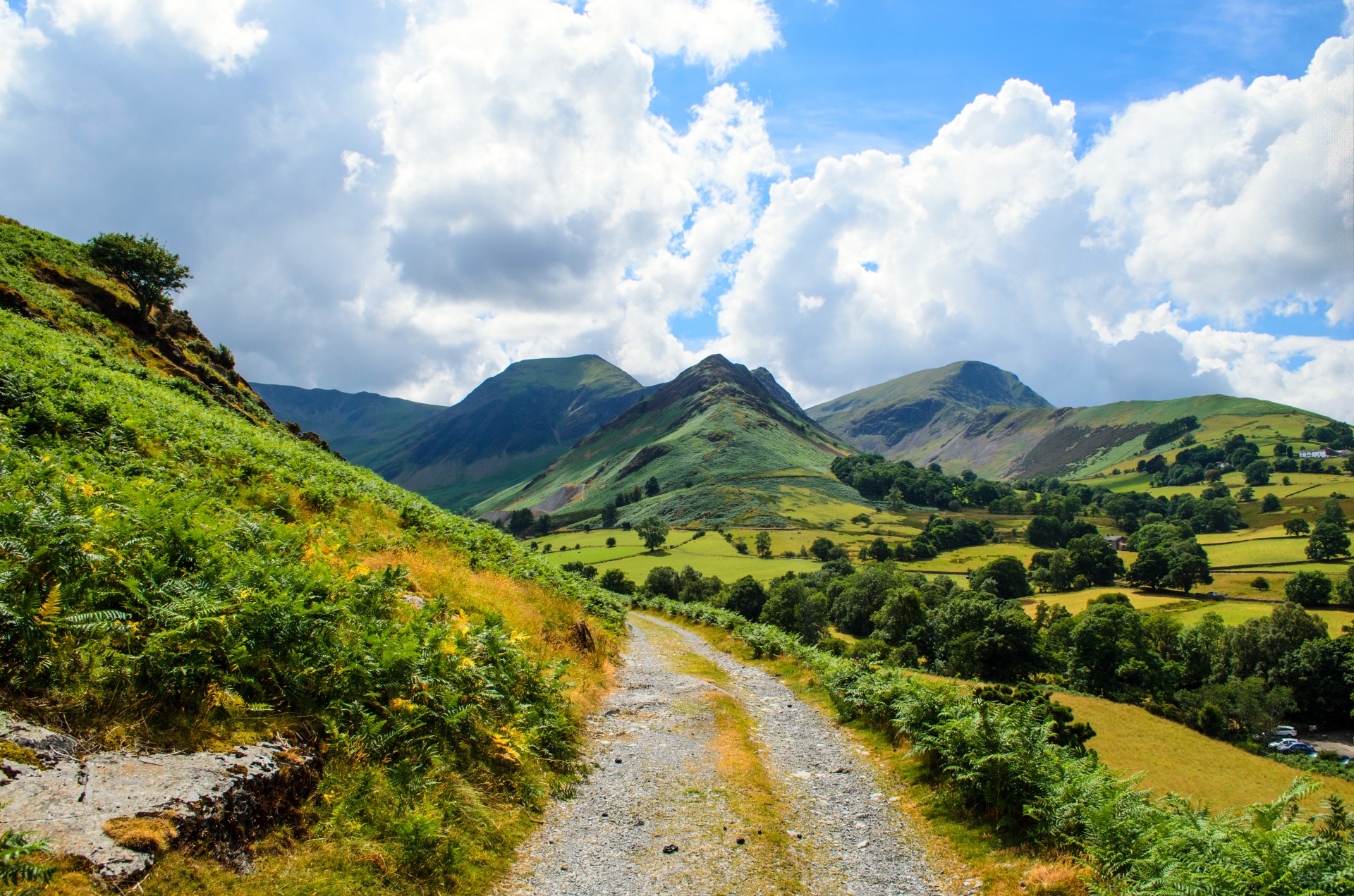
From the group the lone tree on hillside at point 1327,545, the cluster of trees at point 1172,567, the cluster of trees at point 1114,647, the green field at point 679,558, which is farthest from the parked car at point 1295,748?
the lone tree on hillside at point 1327,545

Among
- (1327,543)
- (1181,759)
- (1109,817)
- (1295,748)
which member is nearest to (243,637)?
(1109,817)

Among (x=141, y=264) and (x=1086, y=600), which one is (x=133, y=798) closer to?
(x=141, y=264)

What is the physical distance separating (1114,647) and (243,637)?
325 feet

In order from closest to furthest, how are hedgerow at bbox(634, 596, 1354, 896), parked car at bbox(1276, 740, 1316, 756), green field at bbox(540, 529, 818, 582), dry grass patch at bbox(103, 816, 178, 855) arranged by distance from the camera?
dry grass patch at bbox(103, 816, 178, 855)
hedgerow at bbox(634, 596, 1354, 896)
parked car at bbox(1276, 740, 1316, 756)
green field at bbox(540, 529, 818, 582)

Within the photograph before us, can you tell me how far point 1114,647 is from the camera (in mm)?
80188

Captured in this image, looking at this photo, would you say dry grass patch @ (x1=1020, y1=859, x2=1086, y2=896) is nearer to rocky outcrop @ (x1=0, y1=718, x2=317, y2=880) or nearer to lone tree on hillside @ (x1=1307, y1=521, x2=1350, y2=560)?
rocky outcrop @ (x1=0, y1=718, x2=317, y2=880)

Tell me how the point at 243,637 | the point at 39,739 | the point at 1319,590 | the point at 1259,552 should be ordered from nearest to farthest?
the point at 39,739 → the point at 243,637 → the point at 1319,590 → the point at 1259,552

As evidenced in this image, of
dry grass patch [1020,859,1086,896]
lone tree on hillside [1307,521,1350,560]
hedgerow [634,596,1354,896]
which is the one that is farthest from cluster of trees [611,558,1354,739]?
dry grass patch [1020,859,1086,896]

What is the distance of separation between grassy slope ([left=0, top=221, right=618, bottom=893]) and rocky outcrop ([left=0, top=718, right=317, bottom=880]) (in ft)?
0.80

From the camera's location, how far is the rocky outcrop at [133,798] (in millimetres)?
4801

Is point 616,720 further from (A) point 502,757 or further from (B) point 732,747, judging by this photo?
(A) point 502,757

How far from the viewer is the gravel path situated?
8.42 m

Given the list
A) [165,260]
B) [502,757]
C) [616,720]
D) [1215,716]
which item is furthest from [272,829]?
[1215,716]

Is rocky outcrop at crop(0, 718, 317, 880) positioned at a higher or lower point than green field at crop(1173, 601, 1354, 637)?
higher
